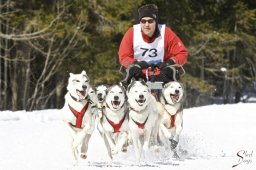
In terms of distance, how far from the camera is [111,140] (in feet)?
23.2

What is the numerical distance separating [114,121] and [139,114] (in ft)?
1.08

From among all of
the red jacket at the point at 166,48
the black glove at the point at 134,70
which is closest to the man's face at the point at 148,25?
the red jacket at the point at 166,48

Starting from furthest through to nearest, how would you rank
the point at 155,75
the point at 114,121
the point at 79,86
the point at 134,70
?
the point at 155,75, the point at 134,70, the point at 114,121, the point at 79,86

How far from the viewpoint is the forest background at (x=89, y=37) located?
25719mm

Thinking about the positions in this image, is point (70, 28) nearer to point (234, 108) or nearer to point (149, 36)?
point (234, 108)

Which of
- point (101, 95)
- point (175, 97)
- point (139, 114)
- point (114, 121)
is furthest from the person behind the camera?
point (175, 97)

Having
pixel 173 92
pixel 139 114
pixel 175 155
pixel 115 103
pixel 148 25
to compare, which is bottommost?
pixel 175 155

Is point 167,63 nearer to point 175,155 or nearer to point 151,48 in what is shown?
point 151,48

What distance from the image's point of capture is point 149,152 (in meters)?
7.92

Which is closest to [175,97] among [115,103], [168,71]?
[168,71]

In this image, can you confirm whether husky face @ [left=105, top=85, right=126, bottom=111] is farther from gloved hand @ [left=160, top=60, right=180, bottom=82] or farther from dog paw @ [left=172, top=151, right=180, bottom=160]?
dog paw @ [left=172, top=151, right=180, bottom=160]

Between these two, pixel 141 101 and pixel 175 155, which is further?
pixel 175 155

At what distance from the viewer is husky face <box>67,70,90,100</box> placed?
22.7ft

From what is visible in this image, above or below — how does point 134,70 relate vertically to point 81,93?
above
